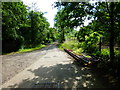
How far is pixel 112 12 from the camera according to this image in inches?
214

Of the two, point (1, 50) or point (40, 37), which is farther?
point (40, 37)

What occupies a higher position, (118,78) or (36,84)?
(118,78)

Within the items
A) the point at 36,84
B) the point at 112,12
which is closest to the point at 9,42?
the point at 36,84

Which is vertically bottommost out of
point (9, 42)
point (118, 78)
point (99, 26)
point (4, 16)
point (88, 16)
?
point (118, 78)

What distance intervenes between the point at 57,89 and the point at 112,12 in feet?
16.5

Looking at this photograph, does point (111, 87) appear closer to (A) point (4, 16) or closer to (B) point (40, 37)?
(A) point (4, 16)

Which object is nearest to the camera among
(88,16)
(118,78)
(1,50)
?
(118,78)

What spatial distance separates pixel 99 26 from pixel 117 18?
3.48 ft

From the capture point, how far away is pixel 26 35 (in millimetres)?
27734

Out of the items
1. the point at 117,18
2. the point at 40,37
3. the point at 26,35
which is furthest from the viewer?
the point at 40,37

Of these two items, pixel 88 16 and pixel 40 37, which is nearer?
pixel 88 16

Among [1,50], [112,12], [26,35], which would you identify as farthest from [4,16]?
[112,12]

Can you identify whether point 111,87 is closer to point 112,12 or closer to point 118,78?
point 118,78

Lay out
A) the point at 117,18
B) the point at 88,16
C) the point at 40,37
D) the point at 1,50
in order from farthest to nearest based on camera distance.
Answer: the point at 40,37
the point at 1,50
the point at 88,16
the point at 117,18
